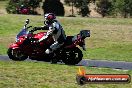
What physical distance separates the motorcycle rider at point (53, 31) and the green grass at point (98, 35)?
5.25 meters

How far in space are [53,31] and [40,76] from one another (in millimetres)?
3895

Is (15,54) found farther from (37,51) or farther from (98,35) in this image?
(98,35)

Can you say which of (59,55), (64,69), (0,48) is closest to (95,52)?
(0,48)

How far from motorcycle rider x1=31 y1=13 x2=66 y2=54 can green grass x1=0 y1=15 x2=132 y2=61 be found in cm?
525

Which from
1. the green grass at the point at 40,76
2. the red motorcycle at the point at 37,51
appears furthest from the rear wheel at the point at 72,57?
the green grass at the point at 40,76

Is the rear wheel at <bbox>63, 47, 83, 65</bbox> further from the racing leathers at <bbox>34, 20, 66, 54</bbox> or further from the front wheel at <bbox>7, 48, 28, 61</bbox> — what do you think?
the front wheel at <bbox>7, 48, 28, 61</bbox>

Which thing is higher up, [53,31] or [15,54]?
[53,31]

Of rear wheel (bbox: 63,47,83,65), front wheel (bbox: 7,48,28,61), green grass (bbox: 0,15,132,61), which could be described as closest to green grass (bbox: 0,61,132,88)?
front wheel (bbox: 7,48,28,61)

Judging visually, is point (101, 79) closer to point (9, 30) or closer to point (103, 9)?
point (9, 30)

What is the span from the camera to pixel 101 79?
7.07m

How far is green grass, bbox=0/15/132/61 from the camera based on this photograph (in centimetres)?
2392

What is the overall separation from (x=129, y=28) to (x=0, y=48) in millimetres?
16145

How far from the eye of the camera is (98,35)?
33219 millimetres

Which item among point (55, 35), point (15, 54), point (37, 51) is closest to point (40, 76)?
point (55, 35)
